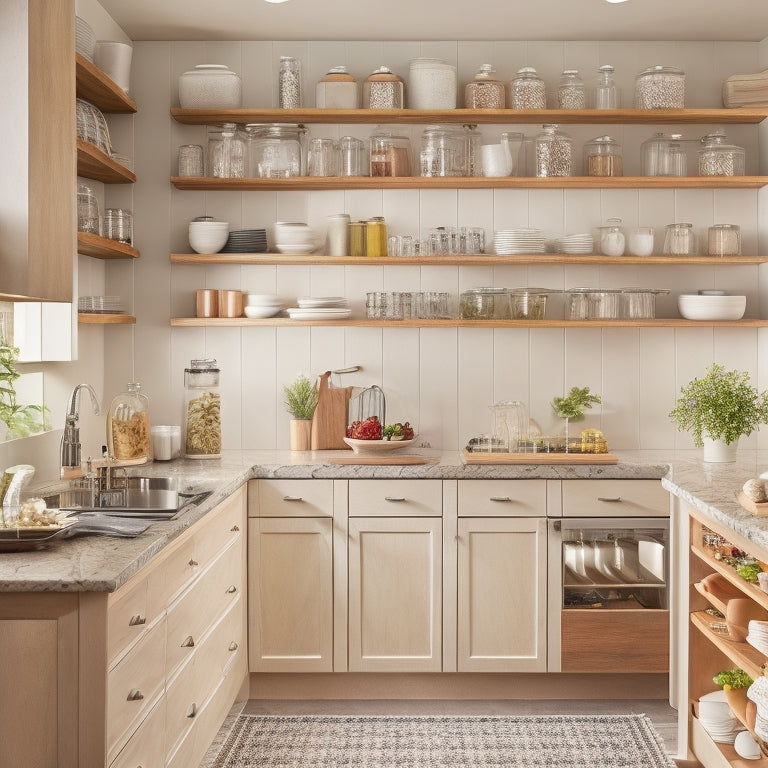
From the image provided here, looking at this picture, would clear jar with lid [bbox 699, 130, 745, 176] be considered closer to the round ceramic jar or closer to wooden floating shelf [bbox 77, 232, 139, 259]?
the round ceramic jar

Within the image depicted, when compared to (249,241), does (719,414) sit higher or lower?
lower

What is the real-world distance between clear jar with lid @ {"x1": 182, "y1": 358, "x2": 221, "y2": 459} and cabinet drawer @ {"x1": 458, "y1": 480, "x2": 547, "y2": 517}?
106 cm

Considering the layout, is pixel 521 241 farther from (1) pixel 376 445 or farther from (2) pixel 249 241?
(2) pixel 249 241

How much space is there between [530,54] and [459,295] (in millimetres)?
1148

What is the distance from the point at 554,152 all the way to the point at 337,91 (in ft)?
3.27

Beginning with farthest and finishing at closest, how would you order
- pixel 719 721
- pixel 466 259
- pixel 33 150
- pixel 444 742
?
pixel 466 259 → pixel 444 742 → pixel 719 721 → pixel 33 150

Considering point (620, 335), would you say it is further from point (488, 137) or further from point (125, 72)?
point (125, 72)

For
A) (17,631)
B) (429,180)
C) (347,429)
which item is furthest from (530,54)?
(17,631)

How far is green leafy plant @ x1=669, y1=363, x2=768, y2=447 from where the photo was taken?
3.57m

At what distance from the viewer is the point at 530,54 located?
4.13 m

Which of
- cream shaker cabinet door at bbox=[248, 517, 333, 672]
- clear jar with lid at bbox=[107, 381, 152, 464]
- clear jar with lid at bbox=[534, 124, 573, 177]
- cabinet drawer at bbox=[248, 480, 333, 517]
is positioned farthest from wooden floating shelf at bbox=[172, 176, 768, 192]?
cream shaker cabinet door at bbox=[248, 517, 333, 672]

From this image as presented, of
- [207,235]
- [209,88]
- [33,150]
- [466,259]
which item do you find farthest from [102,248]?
[466,259]

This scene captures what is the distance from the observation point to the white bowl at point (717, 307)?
12.9ft

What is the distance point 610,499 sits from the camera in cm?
357
